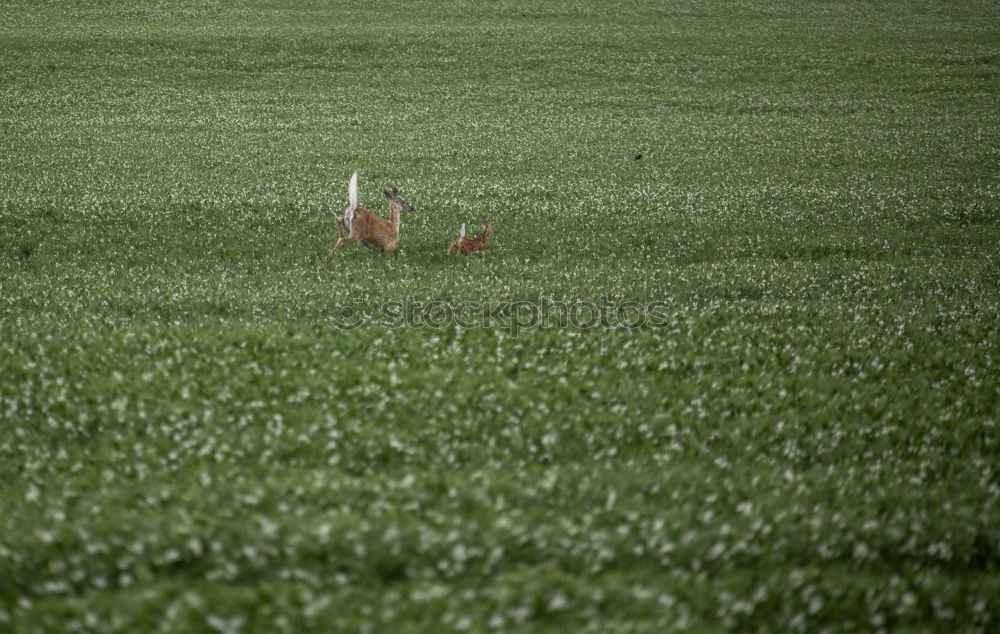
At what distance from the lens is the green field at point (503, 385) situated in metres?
6.90

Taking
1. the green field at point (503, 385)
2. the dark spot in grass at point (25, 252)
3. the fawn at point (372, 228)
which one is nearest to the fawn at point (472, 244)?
the green field at point (503, 385)

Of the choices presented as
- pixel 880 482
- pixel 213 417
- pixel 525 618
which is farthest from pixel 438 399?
pixel 880 482

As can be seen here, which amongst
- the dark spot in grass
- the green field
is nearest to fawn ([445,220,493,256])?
the green field

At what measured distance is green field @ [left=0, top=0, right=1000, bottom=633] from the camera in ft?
22.6

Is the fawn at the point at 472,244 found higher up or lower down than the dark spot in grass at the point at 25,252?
higher up

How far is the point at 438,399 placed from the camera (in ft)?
35.1

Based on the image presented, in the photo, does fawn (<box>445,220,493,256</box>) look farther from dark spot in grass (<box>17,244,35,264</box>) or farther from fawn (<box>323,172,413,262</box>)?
dark spot in grass (<box>17,244,35,264</box>)

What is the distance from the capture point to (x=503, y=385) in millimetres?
11203

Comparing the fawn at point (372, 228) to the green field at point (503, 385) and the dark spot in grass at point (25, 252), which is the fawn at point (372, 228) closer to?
the green field at point (503, 385)

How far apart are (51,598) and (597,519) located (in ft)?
15.6

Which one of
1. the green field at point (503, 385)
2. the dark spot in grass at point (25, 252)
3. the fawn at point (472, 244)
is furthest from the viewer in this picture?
the fawn at point (472, 244)

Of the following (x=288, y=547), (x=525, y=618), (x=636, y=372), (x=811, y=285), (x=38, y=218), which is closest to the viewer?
(x=525, y=618)

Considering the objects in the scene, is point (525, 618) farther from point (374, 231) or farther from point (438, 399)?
point (374, 231)

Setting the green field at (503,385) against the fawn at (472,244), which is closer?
the green field at (503,385)
